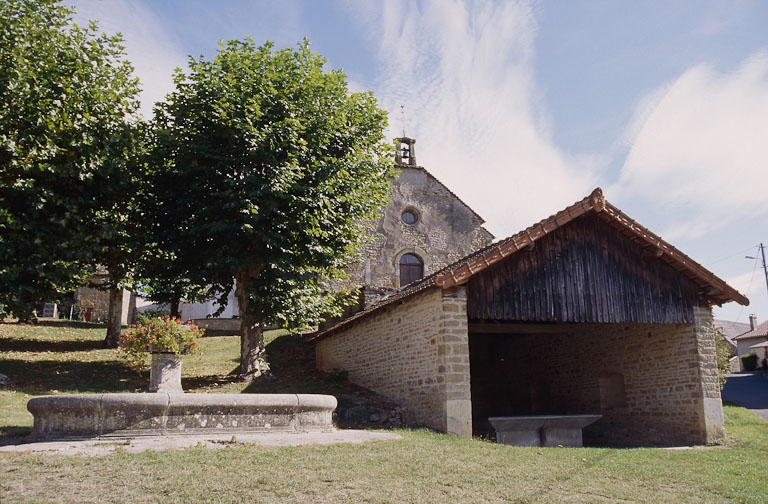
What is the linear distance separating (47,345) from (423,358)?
12.7 m

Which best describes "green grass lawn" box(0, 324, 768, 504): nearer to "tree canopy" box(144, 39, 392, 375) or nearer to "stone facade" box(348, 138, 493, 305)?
"tree canopy" box(144, 39, 392, 375)

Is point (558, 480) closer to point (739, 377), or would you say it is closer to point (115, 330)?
point (115, 330)

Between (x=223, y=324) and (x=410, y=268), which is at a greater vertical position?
(x=410, y=268)

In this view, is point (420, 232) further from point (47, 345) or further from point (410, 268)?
point (47, 345)

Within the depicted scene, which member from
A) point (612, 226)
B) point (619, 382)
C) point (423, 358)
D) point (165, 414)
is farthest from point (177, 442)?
point (619, 382)

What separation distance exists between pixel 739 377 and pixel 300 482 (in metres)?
34.2

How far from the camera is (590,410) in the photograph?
15.3 m

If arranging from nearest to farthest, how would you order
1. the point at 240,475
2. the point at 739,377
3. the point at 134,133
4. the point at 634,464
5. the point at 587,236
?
the point at 240,475 < the point at 634,464 < the point at 587,236 < the point at 134,133 < the point at 739,377

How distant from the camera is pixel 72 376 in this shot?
13953 mm

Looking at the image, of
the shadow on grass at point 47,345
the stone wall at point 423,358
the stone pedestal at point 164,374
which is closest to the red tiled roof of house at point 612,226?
the stone wall at point 423,358

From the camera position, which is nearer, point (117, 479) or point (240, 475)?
point (117, 479)

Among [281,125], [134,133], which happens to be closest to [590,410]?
[281,125]

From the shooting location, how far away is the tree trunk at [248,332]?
46.0 feet

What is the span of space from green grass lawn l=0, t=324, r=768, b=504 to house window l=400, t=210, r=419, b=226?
61.2 ft
